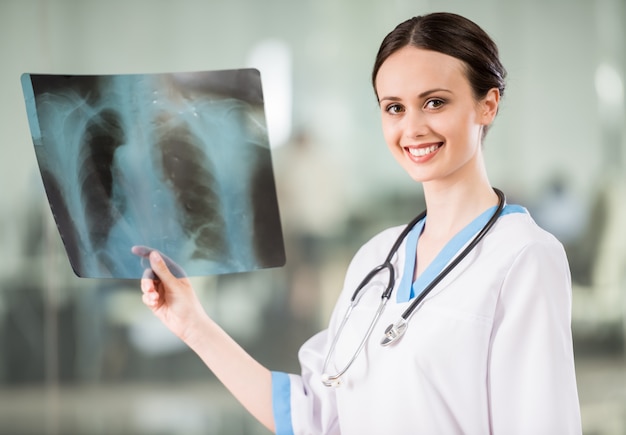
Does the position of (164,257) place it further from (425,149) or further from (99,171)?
(425,149)

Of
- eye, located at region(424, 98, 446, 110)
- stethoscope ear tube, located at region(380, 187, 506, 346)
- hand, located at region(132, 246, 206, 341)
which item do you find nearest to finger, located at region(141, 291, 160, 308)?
hand, located at region(132, 246, 206, 341)

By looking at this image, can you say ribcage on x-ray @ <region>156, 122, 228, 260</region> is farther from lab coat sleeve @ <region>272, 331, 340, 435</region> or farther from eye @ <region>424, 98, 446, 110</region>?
eye @ <region>424, 98, 446, 110</region>

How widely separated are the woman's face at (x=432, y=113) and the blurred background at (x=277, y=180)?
2181 millimetres

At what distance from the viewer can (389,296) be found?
104 centimetres

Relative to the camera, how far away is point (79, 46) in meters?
3.24

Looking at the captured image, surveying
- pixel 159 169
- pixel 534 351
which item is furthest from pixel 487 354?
pixel 159 169

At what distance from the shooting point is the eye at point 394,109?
3.31 feet

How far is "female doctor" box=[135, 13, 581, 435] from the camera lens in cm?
90

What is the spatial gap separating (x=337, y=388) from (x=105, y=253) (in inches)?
15.0

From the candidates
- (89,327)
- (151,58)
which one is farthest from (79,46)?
(89,327)

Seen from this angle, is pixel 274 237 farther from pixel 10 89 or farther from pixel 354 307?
pixel 10 89

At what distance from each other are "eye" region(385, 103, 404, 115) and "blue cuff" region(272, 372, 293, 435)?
0.43m

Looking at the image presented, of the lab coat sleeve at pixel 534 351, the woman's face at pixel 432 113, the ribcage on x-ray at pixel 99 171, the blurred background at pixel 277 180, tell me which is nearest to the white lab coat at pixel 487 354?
the lab coat sleeve at pixel 534 351

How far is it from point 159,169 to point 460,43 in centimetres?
45
